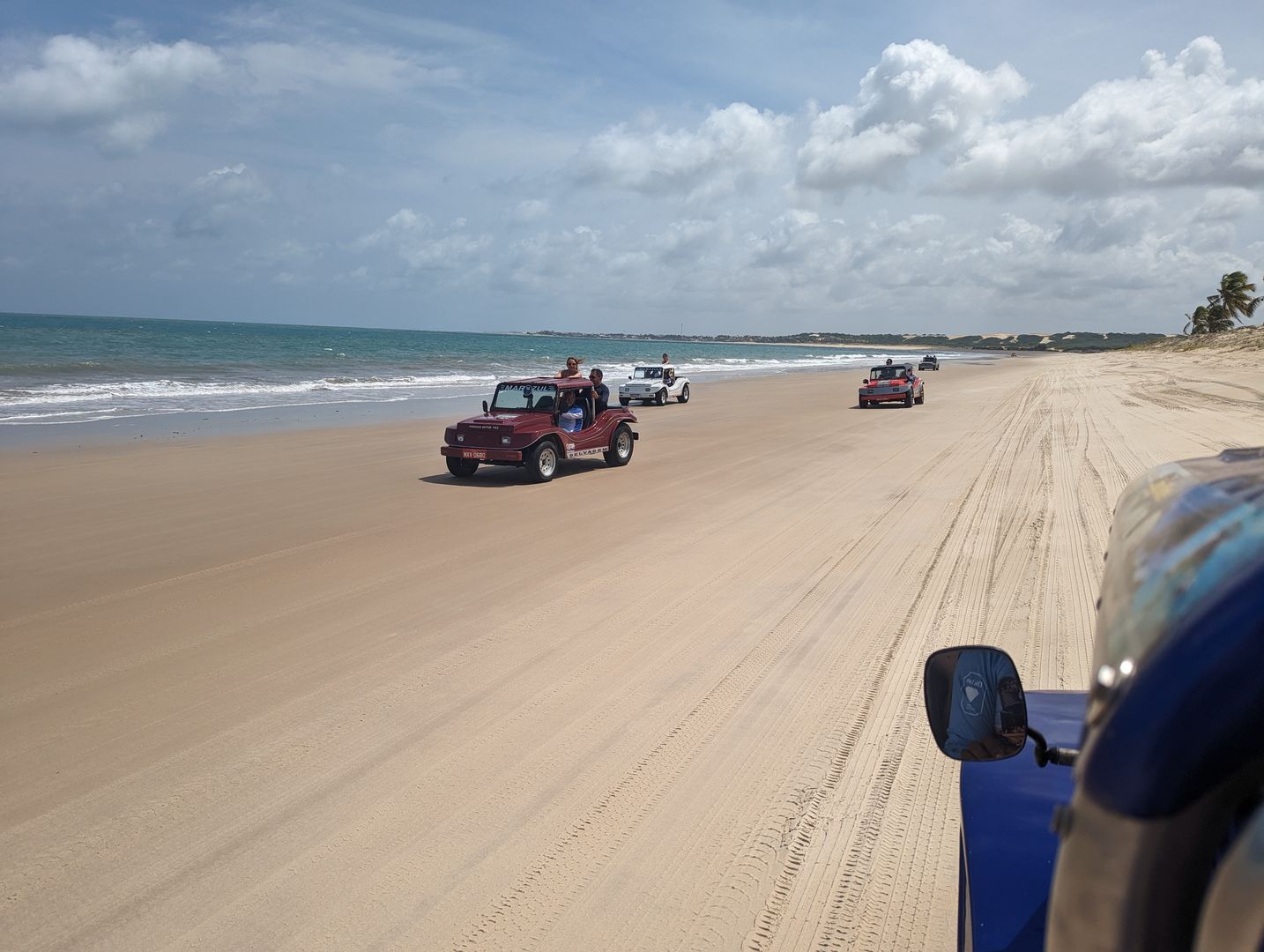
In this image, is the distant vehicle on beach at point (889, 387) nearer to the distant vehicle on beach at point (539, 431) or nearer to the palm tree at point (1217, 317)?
the distant vehicle on beach at point (539, 431)

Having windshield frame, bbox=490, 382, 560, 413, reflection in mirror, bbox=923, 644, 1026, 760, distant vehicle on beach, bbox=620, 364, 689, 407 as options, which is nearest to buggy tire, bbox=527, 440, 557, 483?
windshield frame, bbox=490, 382, 560, 413

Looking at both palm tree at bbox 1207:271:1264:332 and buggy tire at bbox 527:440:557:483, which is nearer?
buggy tire at bbox 527:440:557:483

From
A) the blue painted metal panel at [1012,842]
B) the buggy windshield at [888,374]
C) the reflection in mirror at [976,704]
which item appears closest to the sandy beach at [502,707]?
the blue painted metal panel at [1012,842]

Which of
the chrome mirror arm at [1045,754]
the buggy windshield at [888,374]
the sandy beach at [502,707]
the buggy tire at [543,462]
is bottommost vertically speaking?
the sandy beach at [502,707]

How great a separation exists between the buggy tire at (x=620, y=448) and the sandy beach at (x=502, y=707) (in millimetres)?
2964

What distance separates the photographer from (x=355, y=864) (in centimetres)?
358

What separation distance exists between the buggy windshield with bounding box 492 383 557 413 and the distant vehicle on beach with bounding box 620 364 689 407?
15.2m

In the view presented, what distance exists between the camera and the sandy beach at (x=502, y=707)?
3.36m

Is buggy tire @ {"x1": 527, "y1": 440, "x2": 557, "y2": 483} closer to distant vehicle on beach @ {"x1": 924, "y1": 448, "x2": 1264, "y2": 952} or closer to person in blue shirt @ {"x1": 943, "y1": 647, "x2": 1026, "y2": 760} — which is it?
person in blue shirt @ {"x1": 943, "y1": 647, "x2": 1026, "y2": 760}

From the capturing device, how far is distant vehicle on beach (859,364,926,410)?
2742 cm

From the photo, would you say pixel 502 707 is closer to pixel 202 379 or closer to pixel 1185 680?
pixel 1185 680

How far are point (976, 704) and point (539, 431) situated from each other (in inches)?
448

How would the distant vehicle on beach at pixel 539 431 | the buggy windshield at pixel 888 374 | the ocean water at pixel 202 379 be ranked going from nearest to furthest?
the distant vehicle on beach at pixel 539 431 < the ocean water at pixel 202 379 < the buggy windshield at pixel 888 374

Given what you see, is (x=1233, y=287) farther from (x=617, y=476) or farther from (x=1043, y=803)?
(x=1043, y=803)
